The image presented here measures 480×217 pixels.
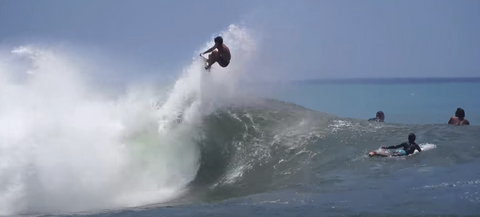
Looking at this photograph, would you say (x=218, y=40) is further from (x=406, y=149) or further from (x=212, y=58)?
(x=406, y=149)

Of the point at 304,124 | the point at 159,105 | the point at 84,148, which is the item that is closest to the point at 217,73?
the point at 159,105

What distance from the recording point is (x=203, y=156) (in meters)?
17.6

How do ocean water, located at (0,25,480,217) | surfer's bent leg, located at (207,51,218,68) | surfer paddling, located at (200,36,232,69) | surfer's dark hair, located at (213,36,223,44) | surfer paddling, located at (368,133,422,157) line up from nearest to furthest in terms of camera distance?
ocean water, located at (0,25,480,217) < surfer paddling, located at (368,133,422,157) < surfer's dark hair, located at (213,36,223,44) < surfer paddling, located at (200,36,232,69) < surfer's bent leg, located at (207,51,218,68)

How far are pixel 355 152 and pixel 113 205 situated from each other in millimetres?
6813

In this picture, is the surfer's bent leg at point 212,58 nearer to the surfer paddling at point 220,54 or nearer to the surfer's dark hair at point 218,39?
the surfer paddling at point 220,54

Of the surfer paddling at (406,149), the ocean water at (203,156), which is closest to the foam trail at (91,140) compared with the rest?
the ocean water at (203,156)

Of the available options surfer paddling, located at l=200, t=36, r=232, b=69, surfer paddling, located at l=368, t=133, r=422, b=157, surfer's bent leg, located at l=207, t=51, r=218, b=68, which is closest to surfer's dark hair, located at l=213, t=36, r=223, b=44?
surfer paddling, located at l=200, t=36, r=232, b=69

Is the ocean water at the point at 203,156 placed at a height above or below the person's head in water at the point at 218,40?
below

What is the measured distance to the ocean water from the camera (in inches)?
439

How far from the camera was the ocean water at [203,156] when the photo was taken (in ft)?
36.6

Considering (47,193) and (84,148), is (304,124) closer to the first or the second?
(84,148)

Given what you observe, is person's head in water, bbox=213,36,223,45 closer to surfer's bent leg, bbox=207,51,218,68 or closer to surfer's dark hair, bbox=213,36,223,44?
surfer's dark hair, bbox=213,36,223,44

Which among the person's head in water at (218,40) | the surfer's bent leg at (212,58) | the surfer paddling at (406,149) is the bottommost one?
the surfer paddling at (406,149)

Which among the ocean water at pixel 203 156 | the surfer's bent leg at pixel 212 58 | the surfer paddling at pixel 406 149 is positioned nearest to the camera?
the ocean water at pixel 203 156
